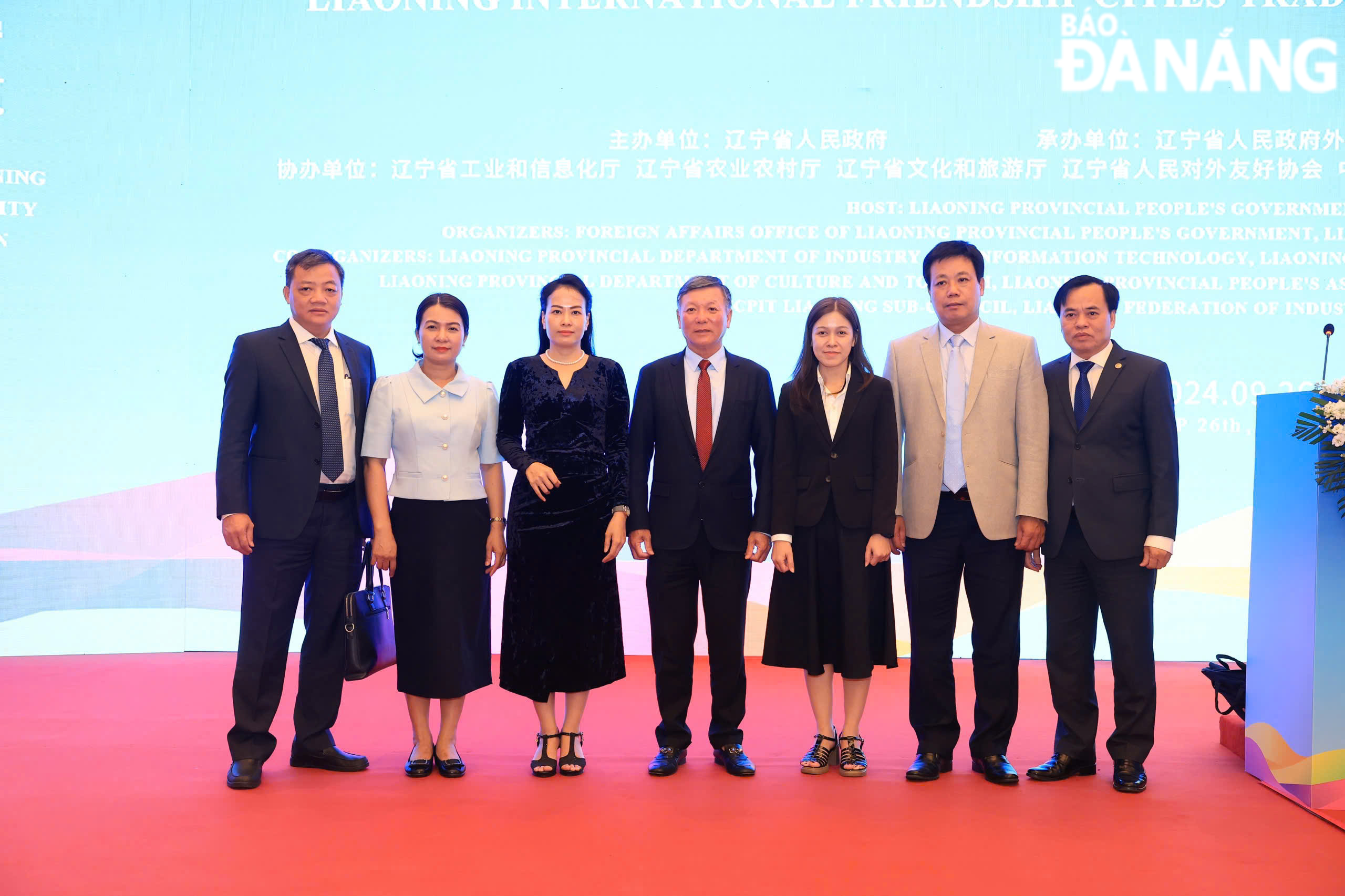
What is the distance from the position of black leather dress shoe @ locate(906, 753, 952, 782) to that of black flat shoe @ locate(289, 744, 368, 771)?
5.79ft

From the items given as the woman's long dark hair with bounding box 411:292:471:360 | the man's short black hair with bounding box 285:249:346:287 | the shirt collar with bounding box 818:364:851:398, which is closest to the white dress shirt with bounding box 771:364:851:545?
the shirt collar with bounding box 818:364:851:398

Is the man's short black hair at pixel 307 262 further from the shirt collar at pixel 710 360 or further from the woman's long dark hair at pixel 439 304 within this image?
the shirt collar at pixel 710 360

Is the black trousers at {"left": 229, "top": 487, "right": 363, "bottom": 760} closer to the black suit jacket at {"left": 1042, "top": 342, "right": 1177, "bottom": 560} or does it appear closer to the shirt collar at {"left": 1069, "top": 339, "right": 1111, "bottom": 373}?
the black suit jacket at {"left": 1042, "top": 342, "right": 1177, "bottom": 560}

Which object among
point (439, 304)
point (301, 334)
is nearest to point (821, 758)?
point (439, 304)

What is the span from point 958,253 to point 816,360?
56 cm

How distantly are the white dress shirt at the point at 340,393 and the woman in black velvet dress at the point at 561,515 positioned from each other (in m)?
0.51

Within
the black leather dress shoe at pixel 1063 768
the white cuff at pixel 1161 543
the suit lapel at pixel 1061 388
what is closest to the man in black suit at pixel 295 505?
the black leather dress shoe at pixel 1063 768

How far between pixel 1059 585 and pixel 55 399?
5.07m

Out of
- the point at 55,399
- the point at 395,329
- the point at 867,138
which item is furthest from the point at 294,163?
the point at 867,138

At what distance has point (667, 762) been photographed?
115 inches

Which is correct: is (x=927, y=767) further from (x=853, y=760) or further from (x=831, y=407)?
(x=831, y=407)

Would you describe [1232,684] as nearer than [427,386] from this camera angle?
No

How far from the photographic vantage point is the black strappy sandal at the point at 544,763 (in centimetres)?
290

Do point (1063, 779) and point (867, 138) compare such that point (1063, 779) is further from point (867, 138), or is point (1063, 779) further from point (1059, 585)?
point (867, 138)
